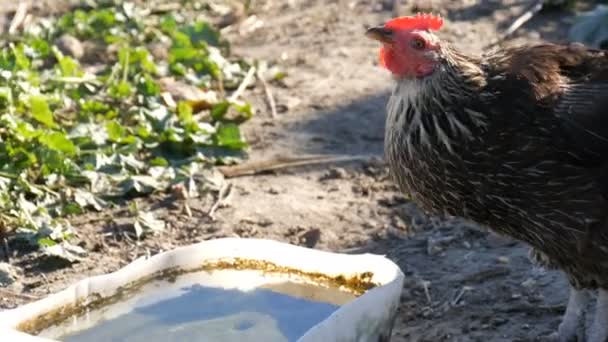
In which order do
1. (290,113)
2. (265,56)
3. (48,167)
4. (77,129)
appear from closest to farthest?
(48,167)
(77,129)
(290,113)
(265,56)

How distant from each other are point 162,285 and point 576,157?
56.9 inches

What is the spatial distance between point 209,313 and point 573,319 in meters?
1.25

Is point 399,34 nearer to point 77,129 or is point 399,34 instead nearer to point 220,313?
point 220,313

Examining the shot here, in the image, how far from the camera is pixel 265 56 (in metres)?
6.98

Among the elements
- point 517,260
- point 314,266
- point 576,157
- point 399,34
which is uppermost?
point 399,34

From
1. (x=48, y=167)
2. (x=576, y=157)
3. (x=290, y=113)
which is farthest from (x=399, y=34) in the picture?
(x=290, y=113)

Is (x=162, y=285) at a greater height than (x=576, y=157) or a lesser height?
lesser

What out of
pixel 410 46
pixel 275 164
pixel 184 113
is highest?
pixel 410 46

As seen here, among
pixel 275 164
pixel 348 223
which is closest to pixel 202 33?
pixel 275 164

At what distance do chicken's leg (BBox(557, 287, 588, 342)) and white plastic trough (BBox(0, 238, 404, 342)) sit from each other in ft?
2.17

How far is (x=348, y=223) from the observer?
16.6 ft

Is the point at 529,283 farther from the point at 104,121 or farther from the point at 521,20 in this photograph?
the point at 521,20

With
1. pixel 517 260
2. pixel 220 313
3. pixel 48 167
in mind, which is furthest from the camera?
pixel 48 167

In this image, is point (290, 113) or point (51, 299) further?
point (290, 113)
